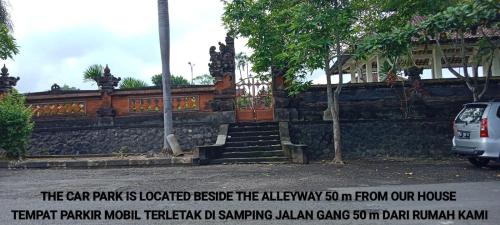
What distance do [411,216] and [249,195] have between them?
2591 mm

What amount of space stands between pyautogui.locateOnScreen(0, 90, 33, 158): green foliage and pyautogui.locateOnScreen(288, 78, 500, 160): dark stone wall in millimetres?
8898

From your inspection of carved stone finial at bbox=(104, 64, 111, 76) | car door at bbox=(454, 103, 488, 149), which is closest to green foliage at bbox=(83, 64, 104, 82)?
carved stone finial at bbox=(104, 64, 111, 76)

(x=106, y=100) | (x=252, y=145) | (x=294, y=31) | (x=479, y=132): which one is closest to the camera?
(x=479, y=132)

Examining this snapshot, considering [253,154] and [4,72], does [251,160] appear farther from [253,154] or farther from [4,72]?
[4,72]

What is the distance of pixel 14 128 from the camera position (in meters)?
13.4

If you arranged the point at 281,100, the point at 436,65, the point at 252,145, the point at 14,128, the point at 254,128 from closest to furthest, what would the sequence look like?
1. the point at 14,128
2. the point at 252,145
3. the point at 254,128
4. the point at 281,100
5. the point at 436,65

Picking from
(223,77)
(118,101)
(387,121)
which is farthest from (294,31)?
(118,101)

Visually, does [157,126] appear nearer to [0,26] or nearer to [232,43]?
[232,43]

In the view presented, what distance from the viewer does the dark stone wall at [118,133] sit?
15750 millimetres

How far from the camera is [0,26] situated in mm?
13602

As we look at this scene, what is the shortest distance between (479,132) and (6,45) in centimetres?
1395

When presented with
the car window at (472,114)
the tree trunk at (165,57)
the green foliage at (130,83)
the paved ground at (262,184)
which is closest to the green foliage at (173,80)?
the green foliage at (130,83)

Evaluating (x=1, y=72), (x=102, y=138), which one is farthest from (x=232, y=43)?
(x=1, y=72)

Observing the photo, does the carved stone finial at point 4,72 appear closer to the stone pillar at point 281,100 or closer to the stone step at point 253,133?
the stone step at point 253,133
